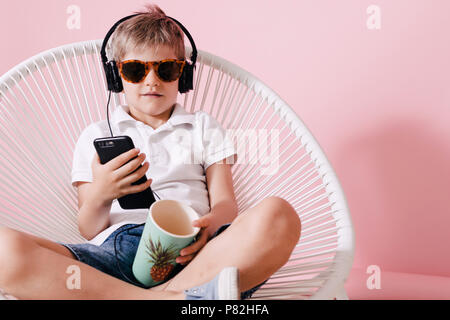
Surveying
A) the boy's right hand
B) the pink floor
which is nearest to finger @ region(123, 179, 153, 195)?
the boy's right hand

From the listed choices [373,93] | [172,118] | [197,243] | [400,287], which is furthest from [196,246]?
[373,93]

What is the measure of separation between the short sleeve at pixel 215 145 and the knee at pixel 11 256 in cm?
44

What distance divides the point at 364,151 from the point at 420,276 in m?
0.36

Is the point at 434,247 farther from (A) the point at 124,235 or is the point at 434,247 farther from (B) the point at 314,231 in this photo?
(A) the point at 124,235

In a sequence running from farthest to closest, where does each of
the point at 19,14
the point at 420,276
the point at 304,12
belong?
the point at 19,14 → the point at 304,12 → the point at 420,276

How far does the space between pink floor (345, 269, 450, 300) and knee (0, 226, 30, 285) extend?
772 millimetres

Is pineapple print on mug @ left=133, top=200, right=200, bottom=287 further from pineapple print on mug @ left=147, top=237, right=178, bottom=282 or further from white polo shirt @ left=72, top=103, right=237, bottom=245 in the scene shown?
white polo shirt @ left=72, top=103, right=237, bottom=245

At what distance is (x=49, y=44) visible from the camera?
160 cm

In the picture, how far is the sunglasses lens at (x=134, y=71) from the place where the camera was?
957 mm

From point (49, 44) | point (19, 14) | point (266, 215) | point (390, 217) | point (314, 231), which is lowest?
point (390, 217)

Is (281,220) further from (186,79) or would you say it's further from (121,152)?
(186,79)

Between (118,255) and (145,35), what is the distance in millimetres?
454

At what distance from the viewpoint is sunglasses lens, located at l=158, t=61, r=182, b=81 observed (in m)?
0.96
